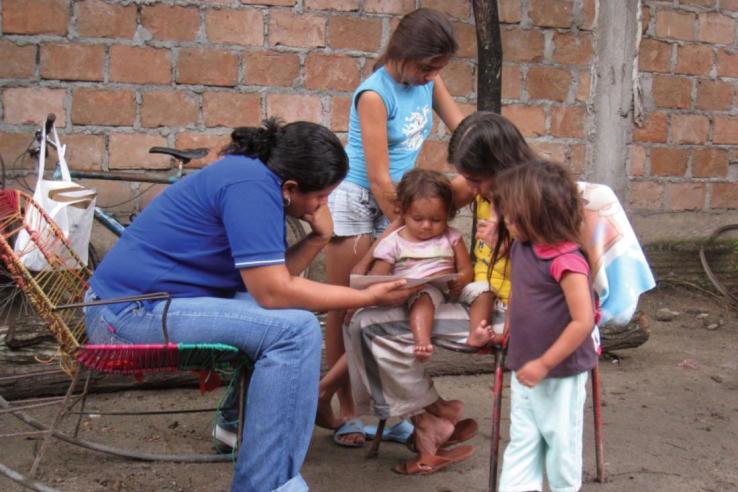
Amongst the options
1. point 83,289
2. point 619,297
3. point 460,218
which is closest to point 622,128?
point 460,218

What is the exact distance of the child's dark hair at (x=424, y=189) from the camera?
136 inches

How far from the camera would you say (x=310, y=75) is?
6027 mm

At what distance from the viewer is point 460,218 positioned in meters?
6.51

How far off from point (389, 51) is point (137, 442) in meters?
1.85

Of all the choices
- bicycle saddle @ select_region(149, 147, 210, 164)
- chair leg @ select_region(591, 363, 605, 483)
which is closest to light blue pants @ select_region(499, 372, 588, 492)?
chair leg @ select_region(591, 363, 605, 483)

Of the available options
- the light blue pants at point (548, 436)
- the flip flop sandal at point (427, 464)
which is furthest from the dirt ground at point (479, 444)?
the light blue pants at point (548, 436)

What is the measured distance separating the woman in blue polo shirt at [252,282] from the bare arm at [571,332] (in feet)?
1.99

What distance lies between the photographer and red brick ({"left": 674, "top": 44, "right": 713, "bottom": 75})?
22.7ft

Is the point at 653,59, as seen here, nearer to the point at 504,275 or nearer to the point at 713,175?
the point at 713,175

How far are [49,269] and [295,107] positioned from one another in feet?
9.03

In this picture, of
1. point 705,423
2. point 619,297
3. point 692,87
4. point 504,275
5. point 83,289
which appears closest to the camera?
point 619,297

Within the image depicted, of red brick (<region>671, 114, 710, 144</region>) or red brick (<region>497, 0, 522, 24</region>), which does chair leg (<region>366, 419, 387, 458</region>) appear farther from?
red brick (<region>671, 114, 710, 144</region>)

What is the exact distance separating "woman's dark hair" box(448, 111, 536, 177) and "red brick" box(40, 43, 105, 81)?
3039 millimetres

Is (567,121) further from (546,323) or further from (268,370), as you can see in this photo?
(268,370)
